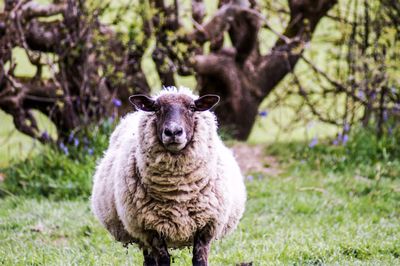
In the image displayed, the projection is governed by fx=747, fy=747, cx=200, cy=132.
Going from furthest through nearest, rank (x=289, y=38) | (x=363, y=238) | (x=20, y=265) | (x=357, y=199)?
(x=289, y=38)
(x=357, y=199)
(x=363, y=238)
(x=20, y=265)

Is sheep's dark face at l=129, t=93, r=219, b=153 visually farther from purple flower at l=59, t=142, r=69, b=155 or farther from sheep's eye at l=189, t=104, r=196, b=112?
purple flower at l=59, t=142, r=69, b=155

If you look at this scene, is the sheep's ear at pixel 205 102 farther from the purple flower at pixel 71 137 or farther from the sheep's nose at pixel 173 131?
the purple flower at pixel 71 137

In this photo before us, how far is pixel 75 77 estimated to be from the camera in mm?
9219

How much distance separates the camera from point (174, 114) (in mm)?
4699

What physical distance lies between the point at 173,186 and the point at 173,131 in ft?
1.26

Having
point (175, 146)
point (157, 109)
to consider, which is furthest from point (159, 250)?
point (157, 109)

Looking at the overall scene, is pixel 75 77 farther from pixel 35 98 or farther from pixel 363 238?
pixel 363 238

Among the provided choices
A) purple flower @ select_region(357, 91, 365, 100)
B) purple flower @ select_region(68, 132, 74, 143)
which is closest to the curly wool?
purple flower @ select_region(68, 132, 74, 143)

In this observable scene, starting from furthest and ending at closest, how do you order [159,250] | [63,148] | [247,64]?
[247,64]
[63,148]
[159,250]

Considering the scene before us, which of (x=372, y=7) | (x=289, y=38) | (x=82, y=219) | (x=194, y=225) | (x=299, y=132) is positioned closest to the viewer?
(x=194, y=225)

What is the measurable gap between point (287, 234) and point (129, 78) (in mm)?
3807

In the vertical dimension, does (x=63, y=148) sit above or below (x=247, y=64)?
below

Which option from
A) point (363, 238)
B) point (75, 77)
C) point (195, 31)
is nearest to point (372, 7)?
point (195, 31)

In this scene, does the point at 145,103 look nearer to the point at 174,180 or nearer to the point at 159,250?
the point at 174,180
